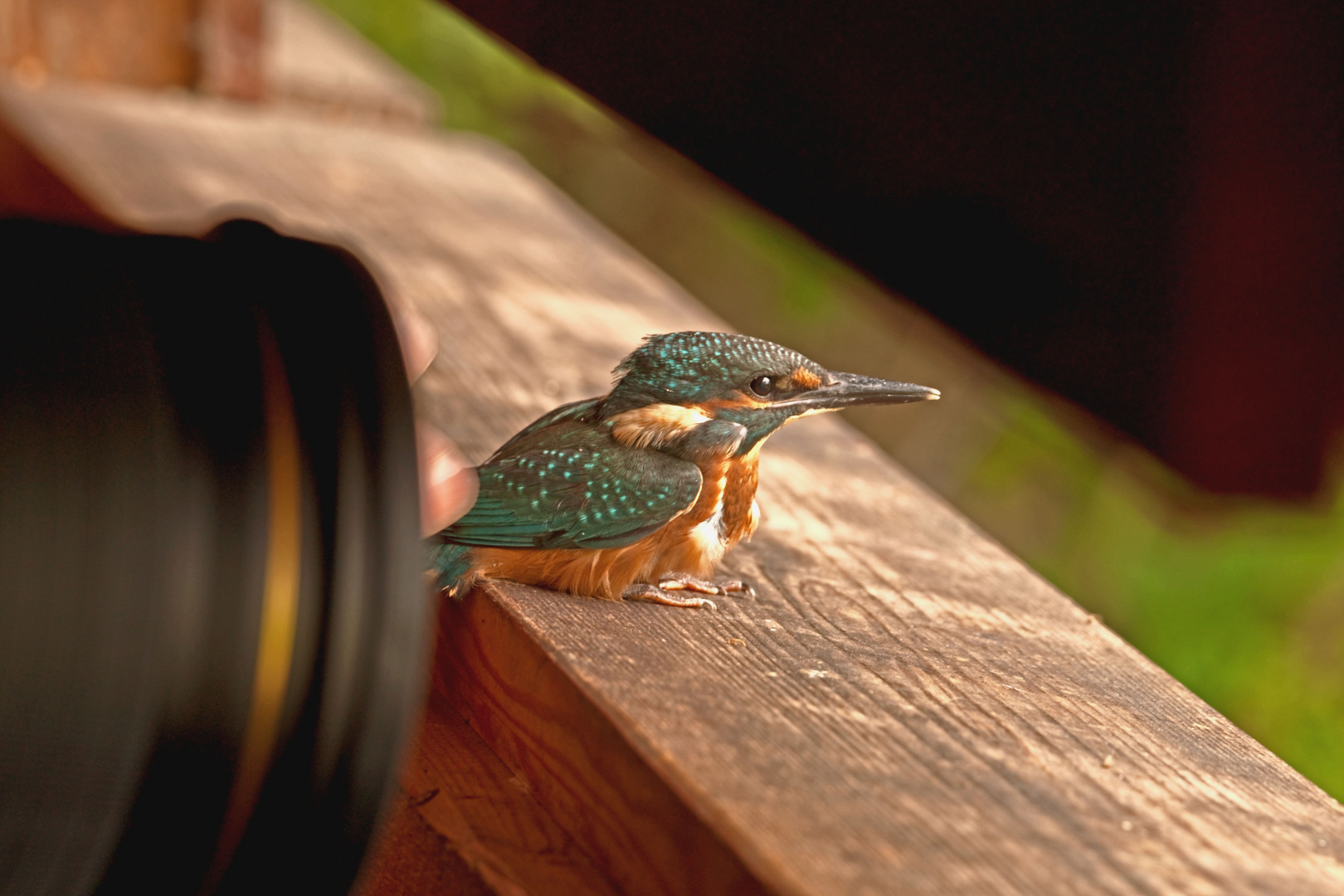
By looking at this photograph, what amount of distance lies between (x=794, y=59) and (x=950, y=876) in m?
1.98

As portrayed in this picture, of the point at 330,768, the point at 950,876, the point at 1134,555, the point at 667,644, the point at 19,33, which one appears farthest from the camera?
the point at 1134,555

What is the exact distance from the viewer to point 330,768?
3.10ft

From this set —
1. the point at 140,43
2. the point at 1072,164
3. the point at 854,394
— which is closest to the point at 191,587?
the point at 854,394

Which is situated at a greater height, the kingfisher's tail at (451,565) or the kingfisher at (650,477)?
the kingfisher at (650,477)

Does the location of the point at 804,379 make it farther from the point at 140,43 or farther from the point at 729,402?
the point at 140,43

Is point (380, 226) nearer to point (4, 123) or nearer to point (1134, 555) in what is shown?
point (4, 123)

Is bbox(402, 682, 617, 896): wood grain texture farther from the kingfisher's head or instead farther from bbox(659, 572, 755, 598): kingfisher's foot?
the kingfisher's head

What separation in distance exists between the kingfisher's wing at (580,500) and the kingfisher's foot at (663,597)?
0.07 m

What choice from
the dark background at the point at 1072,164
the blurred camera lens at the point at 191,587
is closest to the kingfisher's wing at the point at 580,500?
the blurred camera lens at the point at 191,587

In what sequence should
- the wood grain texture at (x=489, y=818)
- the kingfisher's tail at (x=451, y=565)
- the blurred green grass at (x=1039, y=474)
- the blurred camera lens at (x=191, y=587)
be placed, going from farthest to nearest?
the blurred green grass at (x=1039, y=474) → the kingfisher's tail at (x=451, y=565) → the wood grain texture at (x=489, y=818) → the blurred camera lens at (x=191, y=587)

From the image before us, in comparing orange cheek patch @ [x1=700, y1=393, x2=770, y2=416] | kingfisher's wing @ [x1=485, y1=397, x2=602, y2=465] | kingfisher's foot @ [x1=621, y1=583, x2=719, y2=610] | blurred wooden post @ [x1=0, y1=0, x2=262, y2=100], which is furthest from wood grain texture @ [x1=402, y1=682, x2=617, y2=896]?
blurred wooden post @ [x1=0, y1=0, x2=262, y2=100]

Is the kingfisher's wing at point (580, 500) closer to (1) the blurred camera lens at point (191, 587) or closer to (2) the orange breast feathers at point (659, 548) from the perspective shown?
(2) the orange breast feathers at point (659, 548)

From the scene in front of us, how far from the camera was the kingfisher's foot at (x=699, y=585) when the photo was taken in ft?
5.31

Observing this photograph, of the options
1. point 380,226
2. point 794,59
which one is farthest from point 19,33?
point 794,59
